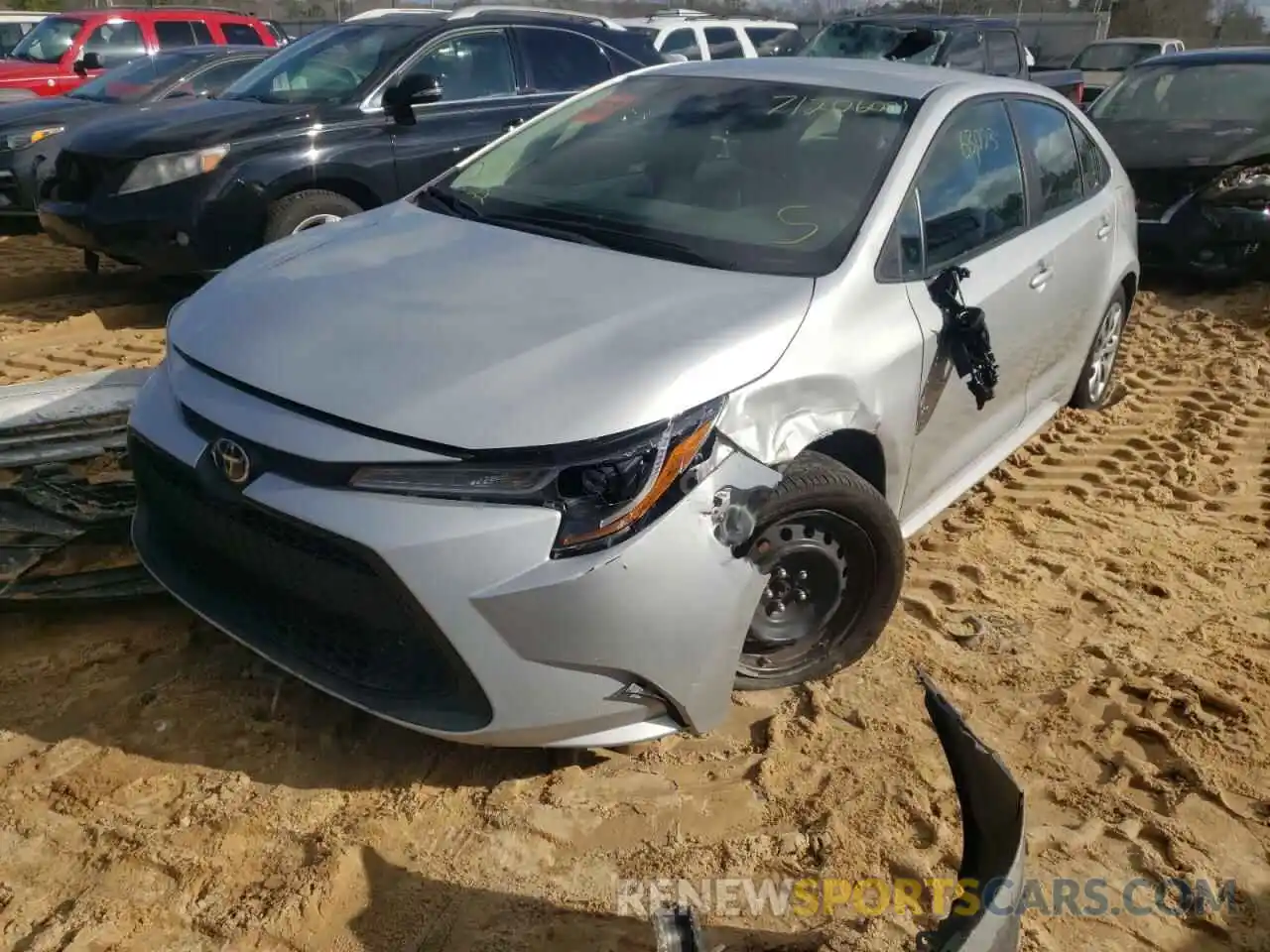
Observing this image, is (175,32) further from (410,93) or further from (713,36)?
(410,93)

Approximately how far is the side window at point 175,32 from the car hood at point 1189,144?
9.69 meters

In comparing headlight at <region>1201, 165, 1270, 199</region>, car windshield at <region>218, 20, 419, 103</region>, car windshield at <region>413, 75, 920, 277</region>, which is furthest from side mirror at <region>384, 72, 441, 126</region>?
headlight at <region>1201, 165, 1270, 199</region>

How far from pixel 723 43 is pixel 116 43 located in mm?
7157

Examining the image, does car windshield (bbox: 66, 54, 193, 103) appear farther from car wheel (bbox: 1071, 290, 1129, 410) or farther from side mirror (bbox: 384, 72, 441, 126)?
car wheel (bbox: 1071, 290, 1129, 410)

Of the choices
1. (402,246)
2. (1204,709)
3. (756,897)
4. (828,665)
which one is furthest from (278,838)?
(1204,709)

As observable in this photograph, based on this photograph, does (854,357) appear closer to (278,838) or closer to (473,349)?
(473,349)

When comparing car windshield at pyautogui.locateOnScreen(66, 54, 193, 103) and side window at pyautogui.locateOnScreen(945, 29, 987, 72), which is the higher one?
car windshield at pyautogui.locateOnScreen(66, 54, 193, 103)

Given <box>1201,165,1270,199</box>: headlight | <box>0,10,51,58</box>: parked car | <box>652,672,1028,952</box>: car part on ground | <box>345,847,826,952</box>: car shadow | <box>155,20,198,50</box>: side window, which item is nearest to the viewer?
<box>652,672,1028,952</box>: car part on ground

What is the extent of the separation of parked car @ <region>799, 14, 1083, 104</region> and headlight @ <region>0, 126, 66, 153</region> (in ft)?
24.6

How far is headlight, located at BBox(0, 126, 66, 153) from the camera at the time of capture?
332 inches

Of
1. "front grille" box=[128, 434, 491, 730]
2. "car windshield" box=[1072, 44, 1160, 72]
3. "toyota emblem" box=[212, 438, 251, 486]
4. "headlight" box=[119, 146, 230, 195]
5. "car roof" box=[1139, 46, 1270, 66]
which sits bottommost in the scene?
"car windshield" box=[1072, 44, 1160, 72]

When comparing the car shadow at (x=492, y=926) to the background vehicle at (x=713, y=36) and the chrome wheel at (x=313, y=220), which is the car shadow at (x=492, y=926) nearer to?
the chrome wheel at (x=313, y=220)

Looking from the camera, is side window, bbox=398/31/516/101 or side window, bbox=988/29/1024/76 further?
side window, bbox=988/29/1024/76

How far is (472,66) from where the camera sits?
7160mm
